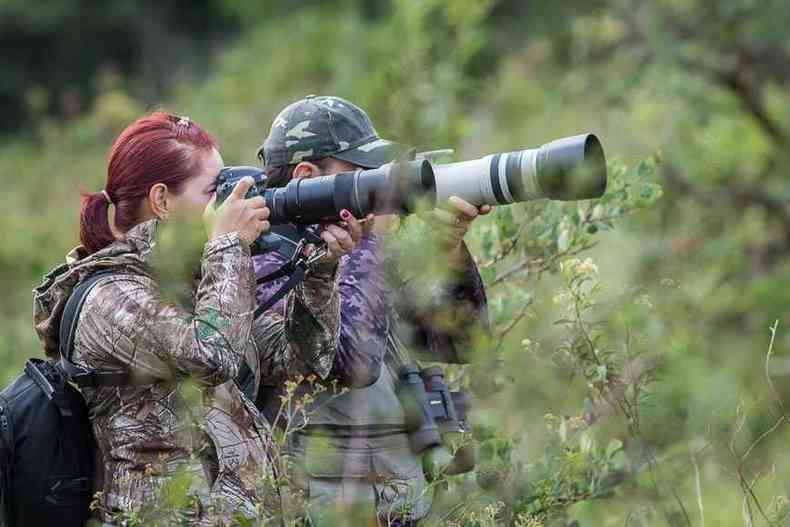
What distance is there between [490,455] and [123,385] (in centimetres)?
150

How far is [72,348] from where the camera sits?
3445mm

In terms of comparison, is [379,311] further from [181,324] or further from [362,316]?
[181,324]

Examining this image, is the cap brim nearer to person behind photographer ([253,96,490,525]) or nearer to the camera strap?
person behind photographer ([253,96,490,525])

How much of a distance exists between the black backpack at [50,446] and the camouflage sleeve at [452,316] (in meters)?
1.04

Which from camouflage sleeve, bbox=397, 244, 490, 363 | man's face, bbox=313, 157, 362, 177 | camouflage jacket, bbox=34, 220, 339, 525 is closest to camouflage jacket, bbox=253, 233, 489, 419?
camouflage sleeve, bbox=397, 244, 490, 363

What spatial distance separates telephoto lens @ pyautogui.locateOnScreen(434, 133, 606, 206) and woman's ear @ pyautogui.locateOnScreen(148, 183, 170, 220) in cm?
66

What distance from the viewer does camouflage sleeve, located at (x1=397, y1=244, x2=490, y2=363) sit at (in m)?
4.24

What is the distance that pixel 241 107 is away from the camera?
16391 millimetres

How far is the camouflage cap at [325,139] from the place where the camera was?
13.4 ft

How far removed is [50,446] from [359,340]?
85cm

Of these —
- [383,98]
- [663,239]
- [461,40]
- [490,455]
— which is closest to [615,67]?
[663,239]

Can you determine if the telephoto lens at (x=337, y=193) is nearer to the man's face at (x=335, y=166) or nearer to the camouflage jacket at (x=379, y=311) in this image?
the camouflage jacket at (x=379, y=311)

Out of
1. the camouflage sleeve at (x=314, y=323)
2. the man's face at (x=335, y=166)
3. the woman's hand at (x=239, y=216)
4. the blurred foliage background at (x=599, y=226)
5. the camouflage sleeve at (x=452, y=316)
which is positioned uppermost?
A: the woman's hand at (x=239, y=216)

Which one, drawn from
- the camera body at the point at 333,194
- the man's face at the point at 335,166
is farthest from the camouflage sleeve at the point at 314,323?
the man's face at the point at 335,166
